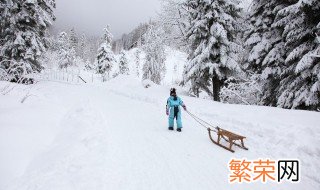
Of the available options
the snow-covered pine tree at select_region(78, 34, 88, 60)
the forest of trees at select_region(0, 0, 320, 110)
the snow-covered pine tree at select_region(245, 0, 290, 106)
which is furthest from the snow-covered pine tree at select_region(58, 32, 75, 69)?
the snow-covered pine tree at select_region(245, 0, 290, 106)

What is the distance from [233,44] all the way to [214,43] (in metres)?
1.35

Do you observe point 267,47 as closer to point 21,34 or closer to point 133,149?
point 133,149

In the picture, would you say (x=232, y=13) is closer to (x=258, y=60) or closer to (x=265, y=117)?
(x=258, y=60)

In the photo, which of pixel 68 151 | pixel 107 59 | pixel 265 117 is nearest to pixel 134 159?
pixel 68 151

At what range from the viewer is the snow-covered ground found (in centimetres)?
556

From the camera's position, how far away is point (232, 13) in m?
17.9

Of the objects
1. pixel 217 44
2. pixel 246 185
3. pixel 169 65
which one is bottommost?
pixel 246 185

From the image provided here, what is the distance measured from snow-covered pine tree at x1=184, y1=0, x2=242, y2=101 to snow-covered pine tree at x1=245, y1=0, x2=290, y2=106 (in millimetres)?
1240

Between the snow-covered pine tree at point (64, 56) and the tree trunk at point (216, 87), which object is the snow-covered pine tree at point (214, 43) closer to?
the tree trunk at point (216, 87)

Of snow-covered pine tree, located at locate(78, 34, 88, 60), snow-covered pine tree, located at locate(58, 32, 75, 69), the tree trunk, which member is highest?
snow-covered pine tree, located at locate(78, 34, 88, 60)

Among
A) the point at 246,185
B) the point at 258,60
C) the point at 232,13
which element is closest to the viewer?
the point at 246,185

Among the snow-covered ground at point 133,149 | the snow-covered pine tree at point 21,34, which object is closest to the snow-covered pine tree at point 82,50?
the snow-covered pine tree at point 21,34

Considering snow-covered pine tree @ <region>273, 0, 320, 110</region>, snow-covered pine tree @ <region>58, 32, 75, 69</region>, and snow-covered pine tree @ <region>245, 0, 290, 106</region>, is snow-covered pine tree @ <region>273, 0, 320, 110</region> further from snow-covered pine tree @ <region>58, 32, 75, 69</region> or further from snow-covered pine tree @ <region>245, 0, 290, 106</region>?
snow-covered pine tree @ <region>58, 32, 75, 69</region>

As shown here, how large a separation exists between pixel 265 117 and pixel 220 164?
14.6ft
